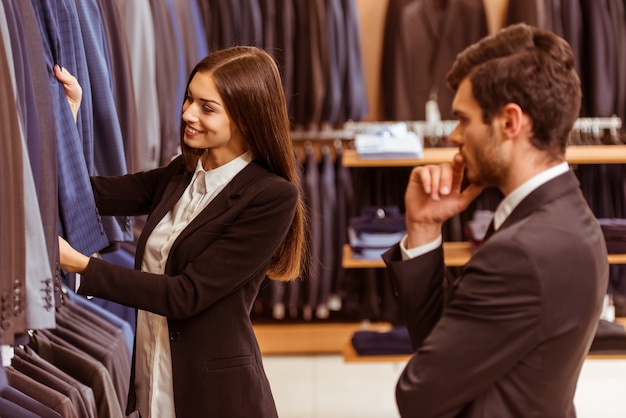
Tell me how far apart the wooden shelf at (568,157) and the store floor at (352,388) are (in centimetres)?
132

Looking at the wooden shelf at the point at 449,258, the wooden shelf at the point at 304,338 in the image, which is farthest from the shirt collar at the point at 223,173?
the wooden shelf at the point at 304,338

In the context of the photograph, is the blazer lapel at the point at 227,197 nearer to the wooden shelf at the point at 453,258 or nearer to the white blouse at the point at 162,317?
the white blouse at the point at 162,317

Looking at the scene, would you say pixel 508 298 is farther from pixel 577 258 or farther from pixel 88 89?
pixel 88 89

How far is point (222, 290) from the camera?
7.61 ft

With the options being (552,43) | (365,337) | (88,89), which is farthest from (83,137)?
(365,337)

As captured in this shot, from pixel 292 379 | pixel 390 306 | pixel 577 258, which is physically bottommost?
pixel 292 379

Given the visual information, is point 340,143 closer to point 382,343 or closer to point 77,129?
point 382,343

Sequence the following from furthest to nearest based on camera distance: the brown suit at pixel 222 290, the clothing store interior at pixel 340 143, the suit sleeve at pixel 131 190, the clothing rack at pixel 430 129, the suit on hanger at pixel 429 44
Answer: the suit on hanger at pixel 429 44, the clothing rack at pixel 430 129, the clothing store interior at pixel 340 143, the suit sleeve at pixel 131 190, the brown suit at pixel 222 290

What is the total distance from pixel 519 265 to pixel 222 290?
929 millimetres

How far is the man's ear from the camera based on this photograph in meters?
1.70

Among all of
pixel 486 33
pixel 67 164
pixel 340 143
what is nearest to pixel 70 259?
pixel 67 164

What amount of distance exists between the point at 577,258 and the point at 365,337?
2897mm

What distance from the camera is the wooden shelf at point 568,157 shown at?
4598 mm

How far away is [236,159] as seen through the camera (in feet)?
8.04
